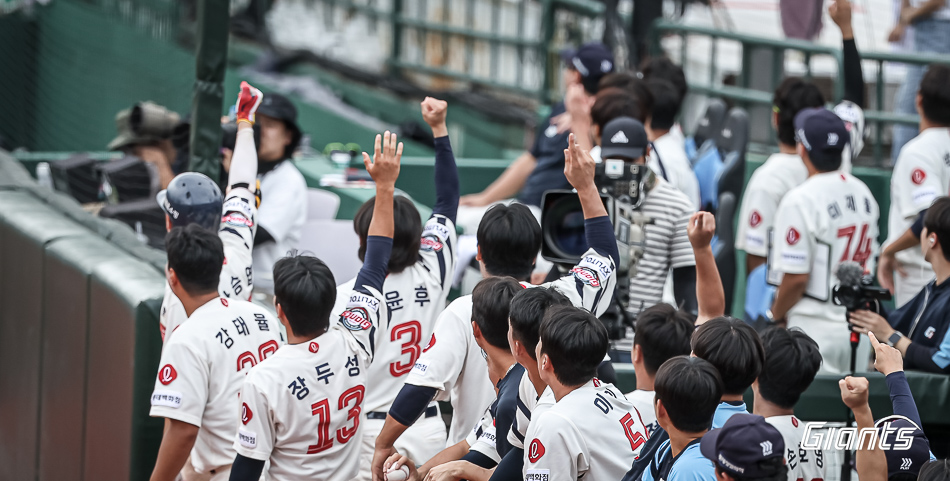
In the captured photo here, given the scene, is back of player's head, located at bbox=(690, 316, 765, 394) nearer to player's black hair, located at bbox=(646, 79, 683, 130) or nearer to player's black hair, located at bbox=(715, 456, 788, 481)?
player's black hair, located at bbox=(715, 456, 788, 481)

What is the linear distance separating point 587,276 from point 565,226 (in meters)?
0.46

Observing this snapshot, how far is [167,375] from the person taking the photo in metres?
3.58

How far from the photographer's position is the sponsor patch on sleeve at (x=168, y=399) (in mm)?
3539

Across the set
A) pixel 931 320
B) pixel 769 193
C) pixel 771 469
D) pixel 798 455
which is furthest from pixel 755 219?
pixel 771 469

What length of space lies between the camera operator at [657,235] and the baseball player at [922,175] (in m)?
1.23

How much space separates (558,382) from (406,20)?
9.00m

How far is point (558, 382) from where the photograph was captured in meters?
2.97

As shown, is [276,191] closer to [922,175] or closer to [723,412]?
[723,412]

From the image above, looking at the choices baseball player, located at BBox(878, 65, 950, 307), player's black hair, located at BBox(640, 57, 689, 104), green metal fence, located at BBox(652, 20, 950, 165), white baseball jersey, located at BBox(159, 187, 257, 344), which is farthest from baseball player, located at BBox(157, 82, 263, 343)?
green metal fence, located at BBox(652, 20, 950, 165)

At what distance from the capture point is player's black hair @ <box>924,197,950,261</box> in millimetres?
4082

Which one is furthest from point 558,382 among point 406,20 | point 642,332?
point 406,20

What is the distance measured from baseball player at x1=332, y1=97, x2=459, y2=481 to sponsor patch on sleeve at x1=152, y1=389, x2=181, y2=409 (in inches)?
23.4

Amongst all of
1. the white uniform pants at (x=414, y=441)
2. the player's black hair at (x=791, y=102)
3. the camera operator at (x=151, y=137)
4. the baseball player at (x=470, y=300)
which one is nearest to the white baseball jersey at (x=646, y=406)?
the baseball player at (x=470, y=300)

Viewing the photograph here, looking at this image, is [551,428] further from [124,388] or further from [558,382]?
[124,388]
